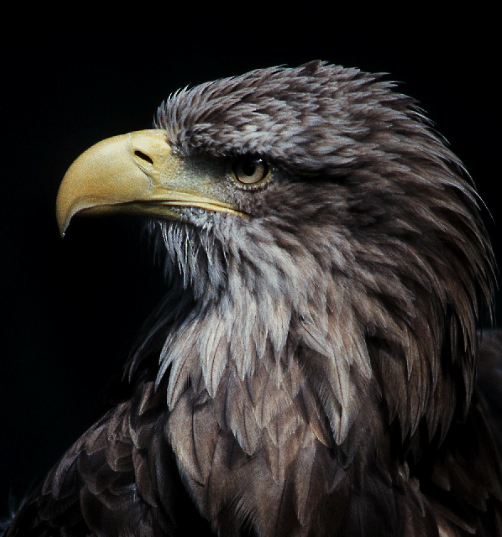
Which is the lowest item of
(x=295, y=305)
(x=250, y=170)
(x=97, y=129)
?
(x=97, y=129)

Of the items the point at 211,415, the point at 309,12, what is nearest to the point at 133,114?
the point at 309,12

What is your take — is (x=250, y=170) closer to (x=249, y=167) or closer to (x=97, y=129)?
(x=249, y=167)

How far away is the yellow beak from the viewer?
1.55 metres

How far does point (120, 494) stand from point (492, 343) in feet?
3.85

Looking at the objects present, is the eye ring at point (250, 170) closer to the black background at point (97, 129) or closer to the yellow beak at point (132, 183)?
the yellow beak at point (132, 183)

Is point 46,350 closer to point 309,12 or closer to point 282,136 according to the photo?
point 309,12

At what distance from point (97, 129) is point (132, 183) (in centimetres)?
156

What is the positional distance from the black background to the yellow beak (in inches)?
56.6

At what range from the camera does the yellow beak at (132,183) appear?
155 centimetres

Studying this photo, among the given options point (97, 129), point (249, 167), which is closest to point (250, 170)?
point (249, 167)

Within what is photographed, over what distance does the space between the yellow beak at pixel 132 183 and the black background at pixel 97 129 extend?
1.44 meters

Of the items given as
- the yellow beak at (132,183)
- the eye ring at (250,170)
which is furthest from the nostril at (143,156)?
the eye ring at (250,170)

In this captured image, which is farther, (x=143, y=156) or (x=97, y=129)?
(x=97, y=129)

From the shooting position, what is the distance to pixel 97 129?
9.98ft
